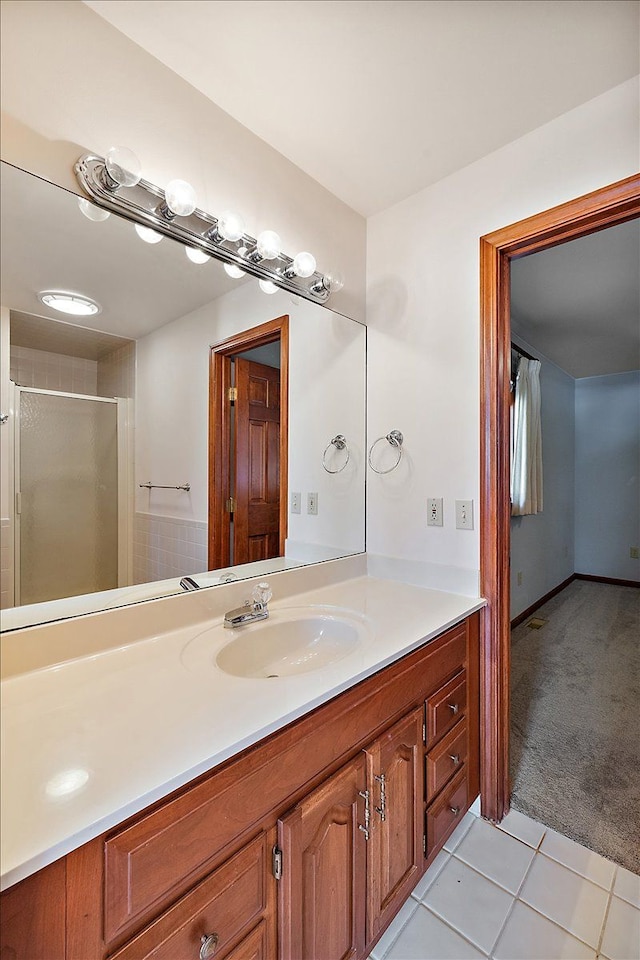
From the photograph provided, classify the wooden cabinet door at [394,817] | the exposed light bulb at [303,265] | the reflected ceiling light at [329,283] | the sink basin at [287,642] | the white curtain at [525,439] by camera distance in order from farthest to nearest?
the white curtain at [525,439] < the reflected ceiling light at [329,283] < the exposed light bulb at [303,265] < the sink basin at [287,642] < the wooden cabinet door at [394,817]

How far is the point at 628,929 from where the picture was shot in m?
1.18

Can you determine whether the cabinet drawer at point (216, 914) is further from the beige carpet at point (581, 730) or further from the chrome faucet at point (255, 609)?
the beige carpet at point (581, 730)

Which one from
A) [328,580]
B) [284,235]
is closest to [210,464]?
[328,580]

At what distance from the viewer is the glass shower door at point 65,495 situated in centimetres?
103

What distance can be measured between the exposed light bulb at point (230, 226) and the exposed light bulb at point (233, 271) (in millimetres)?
77

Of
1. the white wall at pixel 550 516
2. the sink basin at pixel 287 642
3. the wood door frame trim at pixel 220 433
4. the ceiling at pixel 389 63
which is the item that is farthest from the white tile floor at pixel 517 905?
the ceiling at pixel 389 63

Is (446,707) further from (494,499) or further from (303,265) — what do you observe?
(303,265)

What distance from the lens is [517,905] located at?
1252mm

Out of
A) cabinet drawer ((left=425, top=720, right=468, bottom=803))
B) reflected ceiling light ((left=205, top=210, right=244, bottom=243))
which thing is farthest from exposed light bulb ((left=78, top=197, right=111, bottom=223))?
cabinet drawer ((left=425, top=720, right=468, bottom=803))

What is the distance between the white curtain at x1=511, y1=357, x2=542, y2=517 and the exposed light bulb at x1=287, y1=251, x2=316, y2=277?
7.66 feet

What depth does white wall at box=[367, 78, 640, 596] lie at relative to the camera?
136cm

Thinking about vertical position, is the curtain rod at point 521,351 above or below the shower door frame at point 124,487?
above

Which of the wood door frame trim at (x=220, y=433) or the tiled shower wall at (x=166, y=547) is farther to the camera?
the wood door frame trim at (x=220, y=433)

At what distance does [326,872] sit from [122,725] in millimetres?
571
